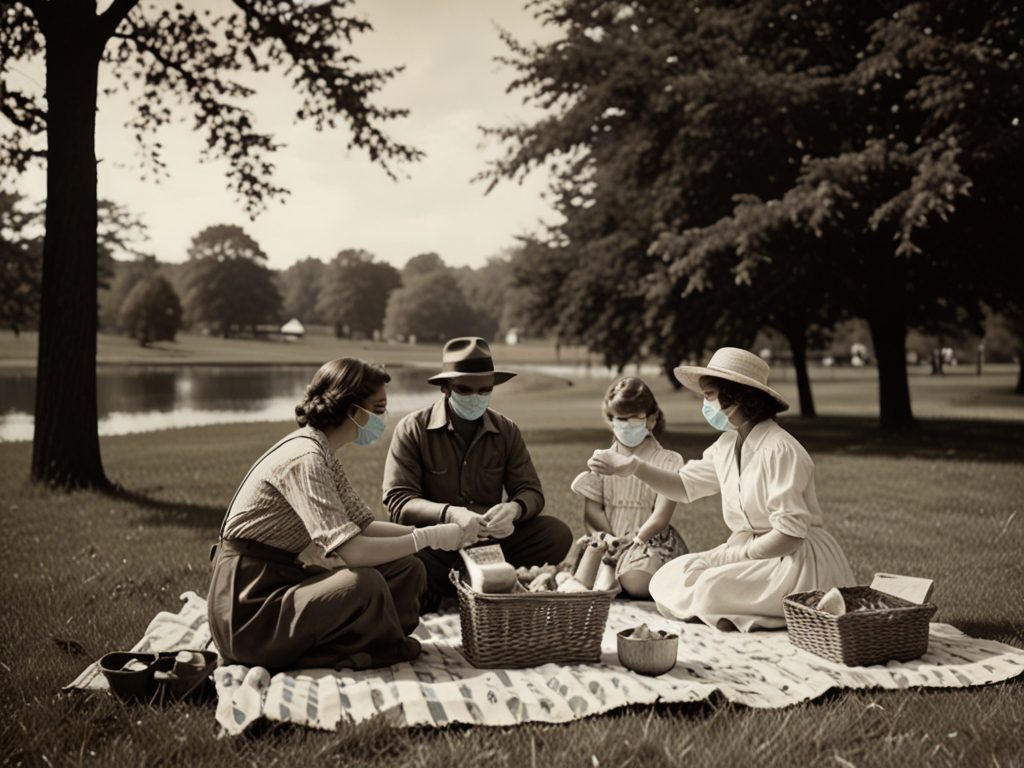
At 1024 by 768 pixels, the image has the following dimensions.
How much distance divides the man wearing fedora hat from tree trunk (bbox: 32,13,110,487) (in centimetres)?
691

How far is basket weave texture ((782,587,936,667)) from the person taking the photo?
15.7 ft

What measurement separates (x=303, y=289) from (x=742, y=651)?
386 feet

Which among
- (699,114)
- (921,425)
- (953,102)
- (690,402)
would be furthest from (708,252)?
(690,402)

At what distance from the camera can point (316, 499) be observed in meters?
4.38

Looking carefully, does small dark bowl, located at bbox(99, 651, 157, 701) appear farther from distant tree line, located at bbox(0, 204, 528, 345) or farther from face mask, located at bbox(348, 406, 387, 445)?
distant tree line, located at bbox(0, 204, 528, 345)

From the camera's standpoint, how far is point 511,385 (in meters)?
46.8

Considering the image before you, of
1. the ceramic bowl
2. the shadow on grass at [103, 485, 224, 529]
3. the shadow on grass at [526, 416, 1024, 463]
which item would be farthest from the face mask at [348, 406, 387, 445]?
the shadow on grass at [526, 416, 1024, 463]

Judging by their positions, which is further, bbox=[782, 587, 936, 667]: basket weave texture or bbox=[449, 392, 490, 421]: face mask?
bbox=[449, 392, 490, 421]: face mask

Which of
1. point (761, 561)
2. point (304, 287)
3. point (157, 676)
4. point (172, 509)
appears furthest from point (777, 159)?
point (304, 287)

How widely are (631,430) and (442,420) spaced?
1.27 m

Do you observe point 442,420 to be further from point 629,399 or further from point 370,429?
point 370,429

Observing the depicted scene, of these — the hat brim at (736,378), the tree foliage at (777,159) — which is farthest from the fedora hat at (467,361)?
the tree foliage at (777,159)

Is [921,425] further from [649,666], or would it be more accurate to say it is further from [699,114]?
[649,666]

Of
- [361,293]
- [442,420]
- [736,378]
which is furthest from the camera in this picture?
[361,293]
